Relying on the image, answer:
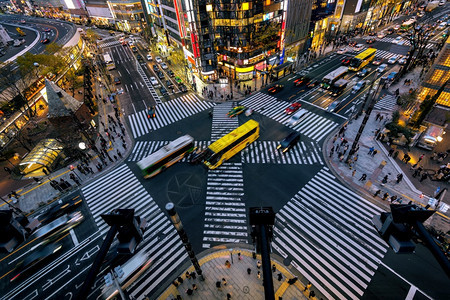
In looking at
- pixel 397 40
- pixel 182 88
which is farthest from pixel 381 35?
pixel 182 88

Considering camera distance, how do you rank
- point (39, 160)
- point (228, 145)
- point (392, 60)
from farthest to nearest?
point (392, 60), point (39, 160), point (228, 145)

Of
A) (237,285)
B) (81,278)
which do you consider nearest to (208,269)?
(237,285)

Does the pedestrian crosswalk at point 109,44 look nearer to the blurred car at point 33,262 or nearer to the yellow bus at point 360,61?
the blurred car at point 33,262

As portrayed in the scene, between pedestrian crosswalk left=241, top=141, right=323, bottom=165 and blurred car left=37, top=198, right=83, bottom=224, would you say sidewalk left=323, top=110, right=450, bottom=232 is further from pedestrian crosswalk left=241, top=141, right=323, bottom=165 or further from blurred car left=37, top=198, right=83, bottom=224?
blurred car left=37, top=198, right=83, bottom=224

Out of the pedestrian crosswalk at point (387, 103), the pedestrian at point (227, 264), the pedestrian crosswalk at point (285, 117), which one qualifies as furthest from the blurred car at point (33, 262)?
the pedestrian crosswalk at point (387, 103)

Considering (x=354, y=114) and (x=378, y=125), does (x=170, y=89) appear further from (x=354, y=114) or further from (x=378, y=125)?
(x=378, y=125)

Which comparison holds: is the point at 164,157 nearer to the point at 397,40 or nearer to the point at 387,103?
the point at 387,103
